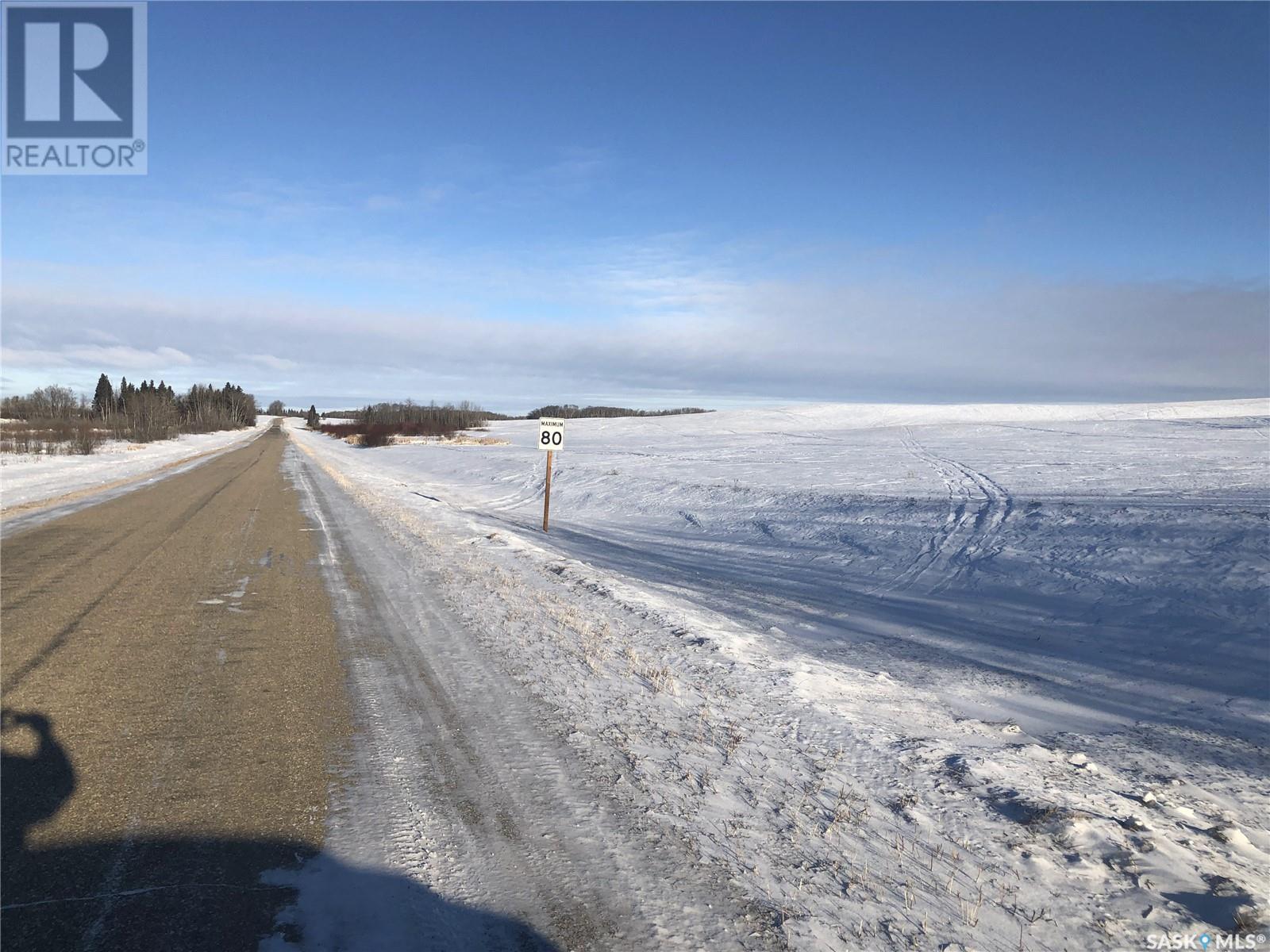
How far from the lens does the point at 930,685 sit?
6691 mm

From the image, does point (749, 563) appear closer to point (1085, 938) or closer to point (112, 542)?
point (1085, 938)

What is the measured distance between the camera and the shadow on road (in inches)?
120

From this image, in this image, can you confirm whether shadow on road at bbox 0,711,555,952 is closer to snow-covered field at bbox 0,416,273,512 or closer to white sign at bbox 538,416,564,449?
white sign at bbox 538,416,564,449

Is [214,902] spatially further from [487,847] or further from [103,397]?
[103,397]

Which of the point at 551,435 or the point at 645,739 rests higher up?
the point at 551,435

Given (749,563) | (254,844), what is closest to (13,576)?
(254,844)

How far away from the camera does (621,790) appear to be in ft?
14.5

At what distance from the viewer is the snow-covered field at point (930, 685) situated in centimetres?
359

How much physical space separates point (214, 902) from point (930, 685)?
5711mm

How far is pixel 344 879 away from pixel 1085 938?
334 cm

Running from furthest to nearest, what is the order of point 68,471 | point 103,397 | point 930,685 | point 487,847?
1. point 103,397
2. point 68,471
3. point 930,685
4. point 487,847

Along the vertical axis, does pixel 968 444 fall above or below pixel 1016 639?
above

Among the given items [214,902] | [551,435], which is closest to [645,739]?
[214,902]

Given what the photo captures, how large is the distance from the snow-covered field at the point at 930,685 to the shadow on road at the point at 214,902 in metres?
1.35
